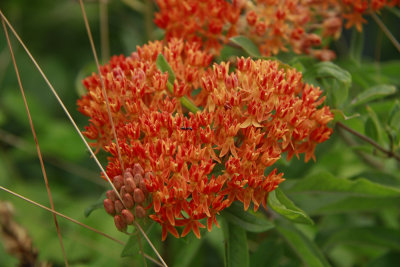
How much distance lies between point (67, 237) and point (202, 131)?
1.97 metres

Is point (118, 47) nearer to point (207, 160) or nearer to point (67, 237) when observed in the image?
point (67, 237)

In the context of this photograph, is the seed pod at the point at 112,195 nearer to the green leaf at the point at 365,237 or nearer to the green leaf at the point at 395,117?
the green leaf at the point at 395,117

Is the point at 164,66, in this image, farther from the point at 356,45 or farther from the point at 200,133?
the point at 356,45

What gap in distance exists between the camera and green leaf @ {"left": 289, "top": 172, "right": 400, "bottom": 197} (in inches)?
82.1

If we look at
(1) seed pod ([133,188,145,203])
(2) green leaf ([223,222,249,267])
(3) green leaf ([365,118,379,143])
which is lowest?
(2) green leaf ([223,222,249,267])

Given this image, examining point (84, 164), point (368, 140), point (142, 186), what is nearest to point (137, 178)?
point (142, 186)

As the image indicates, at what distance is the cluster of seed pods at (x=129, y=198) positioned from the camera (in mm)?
1630

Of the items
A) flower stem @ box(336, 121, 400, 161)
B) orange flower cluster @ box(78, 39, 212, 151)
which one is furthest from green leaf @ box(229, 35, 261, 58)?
flower stem @ box(336, 121, 400, 161)

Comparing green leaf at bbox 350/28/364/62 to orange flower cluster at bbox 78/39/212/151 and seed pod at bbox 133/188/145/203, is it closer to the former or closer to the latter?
orange flower cluster at bbox 78/39/212/151

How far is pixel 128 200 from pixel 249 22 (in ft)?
3.59

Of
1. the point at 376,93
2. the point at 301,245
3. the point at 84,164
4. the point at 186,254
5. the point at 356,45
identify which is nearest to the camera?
the point at 376,93

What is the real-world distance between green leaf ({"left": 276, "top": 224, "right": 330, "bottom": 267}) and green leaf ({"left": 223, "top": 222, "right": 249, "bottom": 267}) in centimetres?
39

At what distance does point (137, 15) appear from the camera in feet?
15.7

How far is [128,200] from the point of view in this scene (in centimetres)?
164
